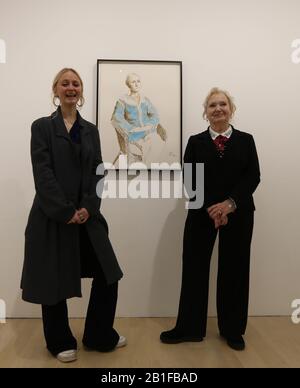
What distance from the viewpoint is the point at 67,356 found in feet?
6.80

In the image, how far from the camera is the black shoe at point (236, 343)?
2.26 metres

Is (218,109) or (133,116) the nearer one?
(218,109)

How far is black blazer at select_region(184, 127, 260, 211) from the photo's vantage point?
2.35 meters

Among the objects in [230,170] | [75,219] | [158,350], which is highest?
[230,170]

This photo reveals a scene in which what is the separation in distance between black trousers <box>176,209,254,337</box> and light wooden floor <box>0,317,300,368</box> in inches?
4.9

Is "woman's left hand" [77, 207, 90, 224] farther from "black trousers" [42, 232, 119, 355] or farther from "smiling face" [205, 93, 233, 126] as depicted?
"smiling face" [205, 93, 233, 126]

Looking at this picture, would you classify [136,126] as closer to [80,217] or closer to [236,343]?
[80,217]

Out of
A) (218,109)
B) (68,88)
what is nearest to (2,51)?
(68,88)

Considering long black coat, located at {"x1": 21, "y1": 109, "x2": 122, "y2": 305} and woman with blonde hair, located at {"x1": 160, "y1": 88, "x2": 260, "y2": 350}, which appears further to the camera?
woman with blonde hair, located at {"x1": 160, "y1": 88, "x2": 260, "y2": 350}

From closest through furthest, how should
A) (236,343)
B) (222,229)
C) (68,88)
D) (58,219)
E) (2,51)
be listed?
(58,219)
(68,88)
(236,343)
(222,229)
(2,51)

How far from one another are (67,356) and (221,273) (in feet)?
3.28

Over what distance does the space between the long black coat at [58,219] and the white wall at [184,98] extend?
72cm

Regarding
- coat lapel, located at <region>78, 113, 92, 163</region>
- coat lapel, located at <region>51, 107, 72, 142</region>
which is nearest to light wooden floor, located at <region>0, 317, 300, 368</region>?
coat lapel, located at <region>78, 113, 92, 163</region>

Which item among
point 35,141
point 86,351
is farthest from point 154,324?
point 35,141
